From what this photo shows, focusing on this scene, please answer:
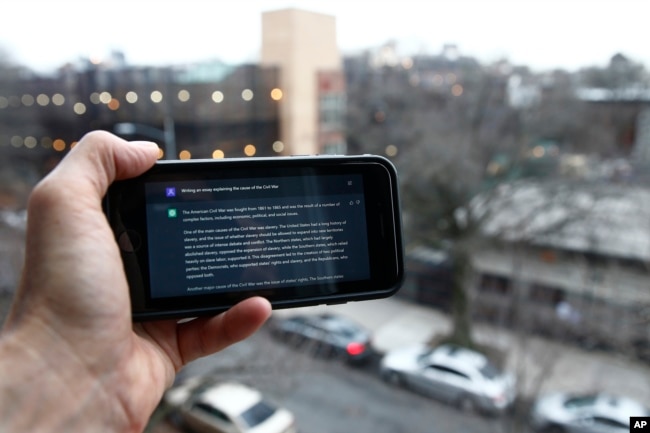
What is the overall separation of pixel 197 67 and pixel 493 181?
2230 mm

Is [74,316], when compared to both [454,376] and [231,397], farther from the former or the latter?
[454,376]

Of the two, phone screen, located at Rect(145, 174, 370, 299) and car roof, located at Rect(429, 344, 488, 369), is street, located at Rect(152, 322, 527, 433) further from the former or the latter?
phone screen, located at Rect(145, 174, 370, 299)

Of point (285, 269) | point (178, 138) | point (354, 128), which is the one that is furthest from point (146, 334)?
point (354, 128)

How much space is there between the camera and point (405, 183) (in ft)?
10.4

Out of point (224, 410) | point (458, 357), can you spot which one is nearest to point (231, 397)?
point (224, 410)

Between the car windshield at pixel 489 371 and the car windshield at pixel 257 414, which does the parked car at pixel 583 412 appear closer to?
the car windshield at pixel 489 371

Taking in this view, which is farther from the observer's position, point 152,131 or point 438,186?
point 438,186

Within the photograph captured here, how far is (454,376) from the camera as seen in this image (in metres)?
2.46

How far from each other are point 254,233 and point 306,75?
1669mm

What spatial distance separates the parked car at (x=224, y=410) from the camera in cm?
185

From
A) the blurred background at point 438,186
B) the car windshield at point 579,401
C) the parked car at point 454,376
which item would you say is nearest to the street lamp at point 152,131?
the blurred background at point 438,186

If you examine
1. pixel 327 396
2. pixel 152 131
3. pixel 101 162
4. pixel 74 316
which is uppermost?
pixel 152 131

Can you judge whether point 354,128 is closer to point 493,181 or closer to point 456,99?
point 456,99

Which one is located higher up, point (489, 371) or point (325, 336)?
point (325, 336)
